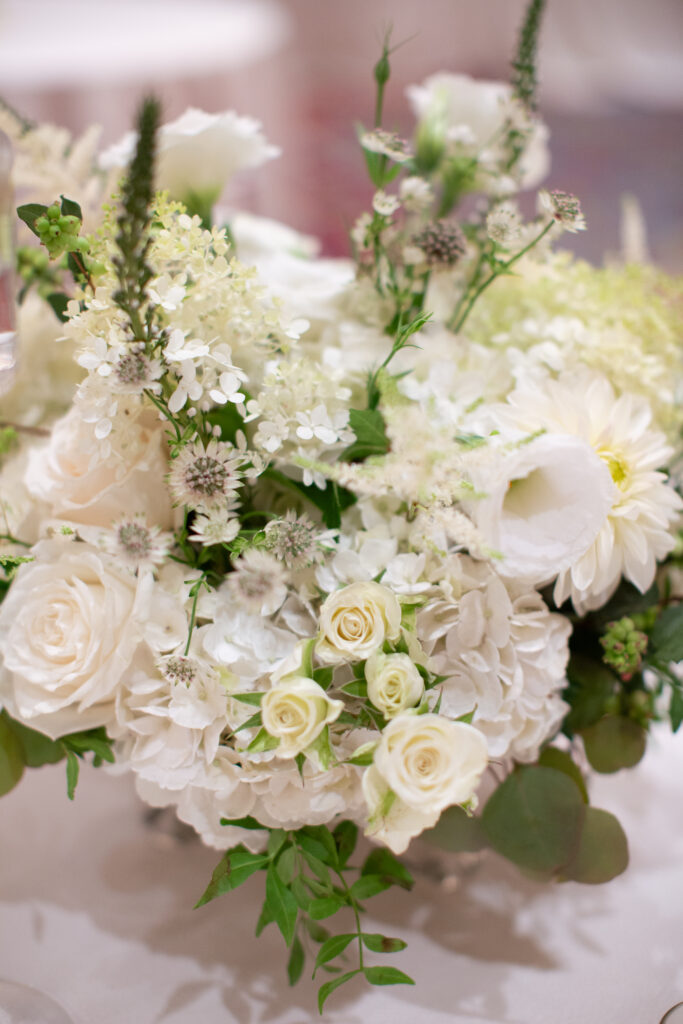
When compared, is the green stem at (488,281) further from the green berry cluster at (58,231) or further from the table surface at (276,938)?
the table surface at (276,938)

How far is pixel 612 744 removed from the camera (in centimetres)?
58

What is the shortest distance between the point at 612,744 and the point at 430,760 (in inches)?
10.7

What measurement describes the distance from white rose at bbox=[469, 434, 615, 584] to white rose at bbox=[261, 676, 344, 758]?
140 millimetres

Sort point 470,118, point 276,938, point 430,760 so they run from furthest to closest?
point 470,118 → point 276,938 → point 430,760

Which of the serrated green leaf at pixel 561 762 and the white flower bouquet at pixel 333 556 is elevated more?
the white flower bouquet at pixel 333 556

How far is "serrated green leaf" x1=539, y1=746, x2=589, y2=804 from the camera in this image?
578 mm

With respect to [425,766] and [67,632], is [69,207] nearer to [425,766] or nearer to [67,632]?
[67,632]

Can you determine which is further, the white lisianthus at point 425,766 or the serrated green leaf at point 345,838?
the serrated green leaf at point 345,838

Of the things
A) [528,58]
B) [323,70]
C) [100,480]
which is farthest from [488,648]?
[323,70]

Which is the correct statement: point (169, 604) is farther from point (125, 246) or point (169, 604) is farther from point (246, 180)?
point (246, 180)

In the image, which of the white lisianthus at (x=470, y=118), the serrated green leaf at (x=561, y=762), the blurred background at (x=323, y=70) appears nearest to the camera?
the serrated green leaf at (x=561, y=762)

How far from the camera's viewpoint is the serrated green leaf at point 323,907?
0.48 meters

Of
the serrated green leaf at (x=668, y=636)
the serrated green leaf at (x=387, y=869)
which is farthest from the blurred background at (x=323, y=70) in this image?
the serrated green leaf at (x=387, y=869)

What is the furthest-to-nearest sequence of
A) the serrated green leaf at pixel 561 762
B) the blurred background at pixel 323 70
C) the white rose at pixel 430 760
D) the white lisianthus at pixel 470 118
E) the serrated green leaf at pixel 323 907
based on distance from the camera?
1. the blurred background at pixel 323 70
2. the white lisianthus at pixel 470 118
3. the serrated green leaf at pixel 561 762
4. the serrated green leaf at pixel 323 907
5. the white rose at pixel 430 760
